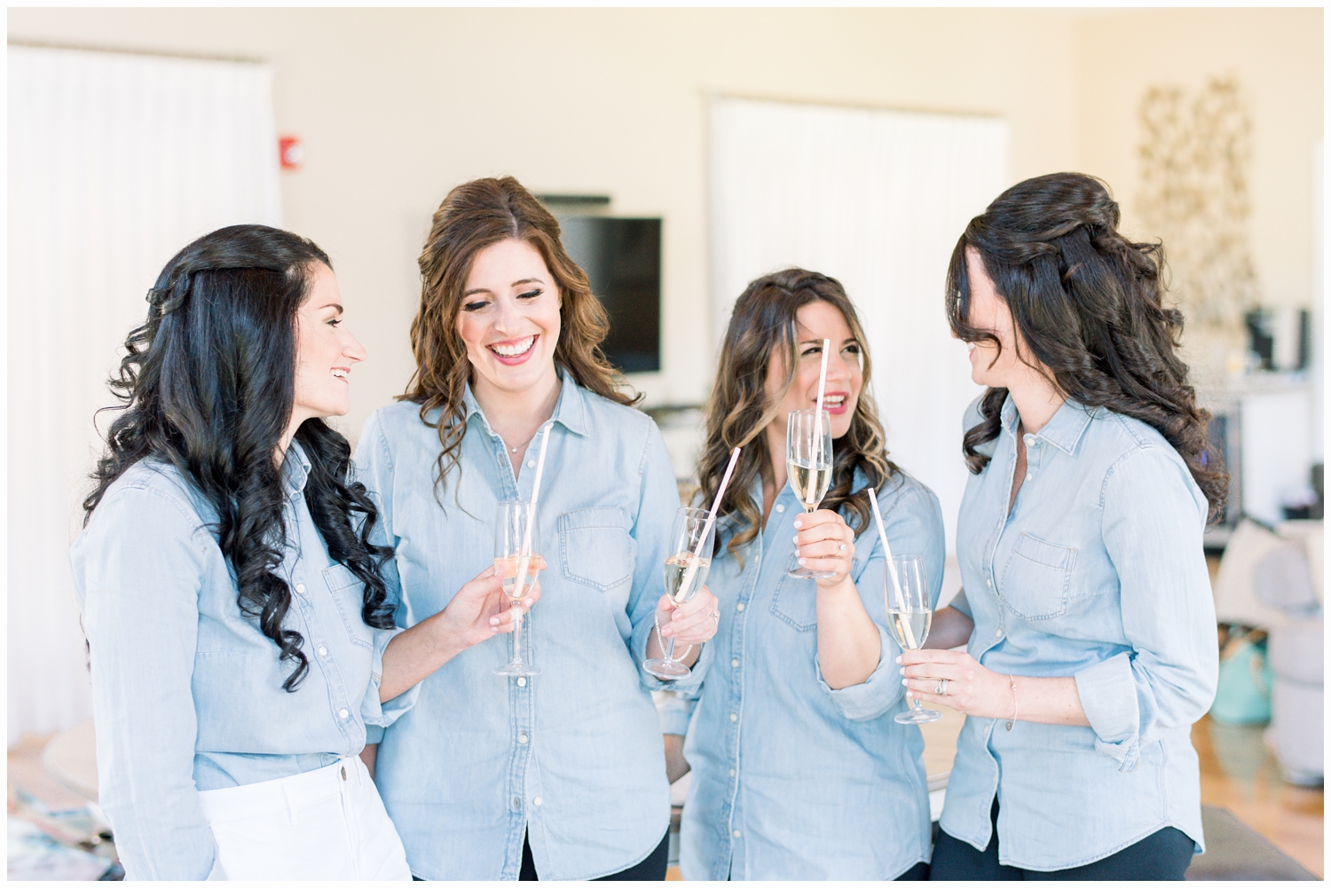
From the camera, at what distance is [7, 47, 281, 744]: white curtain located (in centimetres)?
457

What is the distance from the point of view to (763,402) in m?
1.99

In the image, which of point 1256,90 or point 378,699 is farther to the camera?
point 1256,90

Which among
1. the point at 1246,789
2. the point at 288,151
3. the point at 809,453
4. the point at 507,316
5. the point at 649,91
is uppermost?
the point at 649,91

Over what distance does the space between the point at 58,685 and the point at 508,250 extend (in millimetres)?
3980

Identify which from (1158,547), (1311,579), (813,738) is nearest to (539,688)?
(813,738)

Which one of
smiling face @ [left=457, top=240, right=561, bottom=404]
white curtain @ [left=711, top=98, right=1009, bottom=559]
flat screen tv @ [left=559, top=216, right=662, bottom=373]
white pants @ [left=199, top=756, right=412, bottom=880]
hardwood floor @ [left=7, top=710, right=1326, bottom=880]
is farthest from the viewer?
white curtain @ [left=711, top=98, right=1009, bottom=559]

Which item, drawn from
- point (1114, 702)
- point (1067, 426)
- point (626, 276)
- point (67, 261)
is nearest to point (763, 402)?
point (1067, 426)

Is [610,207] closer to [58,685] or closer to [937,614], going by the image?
[58,685]

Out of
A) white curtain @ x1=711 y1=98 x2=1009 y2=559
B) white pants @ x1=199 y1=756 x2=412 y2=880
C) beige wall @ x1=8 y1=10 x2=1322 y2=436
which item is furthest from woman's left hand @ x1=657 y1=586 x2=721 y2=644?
white curtain @ x1=711 y1=98 x2=1009 y2=559

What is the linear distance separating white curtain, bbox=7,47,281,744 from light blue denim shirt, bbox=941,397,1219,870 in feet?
12.8

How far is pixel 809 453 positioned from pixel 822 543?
0.17m

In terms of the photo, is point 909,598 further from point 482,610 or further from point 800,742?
point 482,610

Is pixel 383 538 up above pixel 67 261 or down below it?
below

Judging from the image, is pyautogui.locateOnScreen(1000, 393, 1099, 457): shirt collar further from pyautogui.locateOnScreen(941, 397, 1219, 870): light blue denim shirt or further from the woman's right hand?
the woman's right hand
